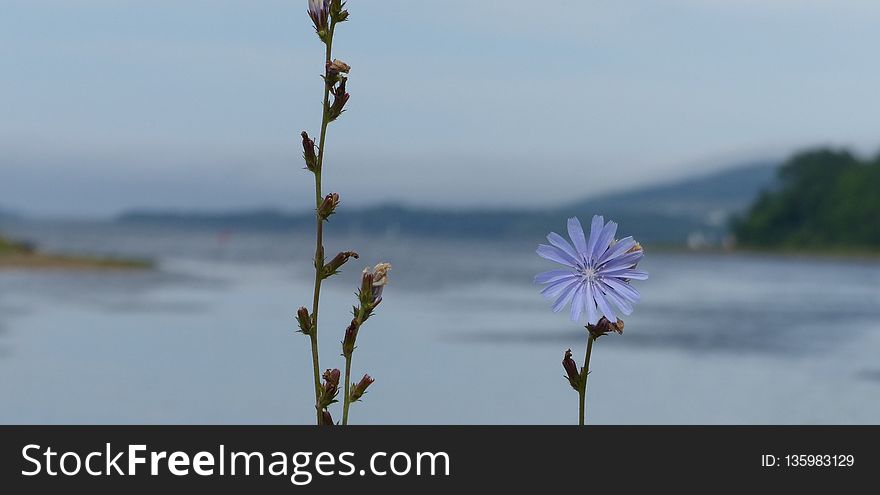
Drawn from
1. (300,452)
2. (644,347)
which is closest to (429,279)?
(644,347)

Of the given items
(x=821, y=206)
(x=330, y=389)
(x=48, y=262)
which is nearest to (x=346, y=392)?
(x=330, y=389)

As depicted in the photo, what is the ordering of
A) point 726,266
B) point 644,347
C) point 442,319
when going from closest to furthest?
point 644,347 < point 442,319 < point 726,266

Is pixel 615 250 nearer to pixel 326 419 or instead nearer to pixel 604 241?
pixel 604 241

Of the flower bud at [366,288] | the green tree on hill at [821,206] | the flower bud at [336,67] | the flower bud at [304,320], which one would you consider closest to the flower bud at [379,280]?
the flower bud at [366,288]

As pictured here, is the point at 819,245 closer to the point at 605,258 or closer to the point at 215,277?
the point at 215,277

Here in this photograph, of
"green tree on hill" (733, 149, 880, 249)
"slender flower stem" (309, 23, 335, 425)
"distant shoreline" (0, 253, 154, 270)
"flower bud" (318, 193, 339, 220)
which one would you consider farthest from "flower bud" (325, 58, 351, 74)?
"green tree on hill" (733, 149, 880, 249)

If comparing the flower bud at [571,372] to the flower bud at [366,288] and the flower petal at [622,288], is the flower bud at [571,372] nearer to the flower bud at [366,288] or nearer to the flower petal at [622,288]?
the flower petal at [622,288]
